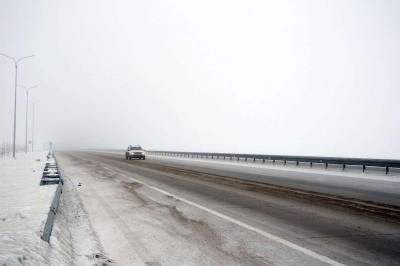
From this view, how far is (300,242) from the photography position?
4.18 m

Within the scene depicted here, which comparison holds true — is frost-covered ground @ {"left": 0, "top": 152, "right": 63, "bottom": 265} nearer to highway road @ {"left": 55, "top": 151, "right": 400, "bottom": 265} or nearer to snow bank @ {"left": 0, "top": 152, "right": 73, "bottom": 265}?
snow bank @ {"left": 0, "top": 152, "right": 73, "bottom": 265}

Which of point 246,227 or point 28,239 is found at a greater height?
point 28,239

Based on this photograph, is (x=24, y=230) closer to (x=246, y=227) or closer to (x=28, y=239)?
(x=28, y=239)

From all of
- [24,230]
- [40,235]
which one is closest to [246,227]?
[40,235]

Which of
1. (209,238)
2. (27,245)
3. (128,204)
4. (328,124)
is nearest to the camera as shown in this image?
Result: (27,245)

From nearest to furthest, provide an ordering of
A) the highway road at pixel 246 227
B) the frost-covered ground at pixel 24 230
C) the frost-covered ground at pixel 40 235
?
the frost-covered ground at pixel 24 230, the frost-covered ground at pixel 40 235, the highway road at pixel 246 227

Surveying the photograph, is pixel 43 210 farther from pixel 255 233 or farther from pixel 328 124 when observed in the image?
pixel 328 124

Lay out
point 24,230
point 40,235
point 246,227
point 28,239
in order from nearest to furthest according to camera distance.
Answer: point 28,239 < point 40,235 < point 24,230 < point 246,227

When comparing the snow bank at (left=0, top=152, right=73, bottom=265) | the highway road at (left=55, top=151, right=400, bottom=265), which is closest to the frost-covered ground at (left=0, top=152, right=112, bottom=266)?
the snow bank at (left=0, top=152, right=73, bottom=265)

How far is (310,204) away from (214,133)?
555 feet

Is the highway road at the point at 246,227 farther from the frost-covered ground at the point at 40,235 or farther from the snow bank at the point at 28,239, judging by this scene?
the snow bank at the point at 28,239

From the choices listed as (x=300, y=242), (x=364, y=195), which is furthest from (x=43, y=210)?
(x=364, y=195)

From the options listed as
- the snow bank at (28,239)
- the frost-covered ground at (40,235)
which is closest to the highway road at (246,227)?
the frost-covered ground at (40,235)

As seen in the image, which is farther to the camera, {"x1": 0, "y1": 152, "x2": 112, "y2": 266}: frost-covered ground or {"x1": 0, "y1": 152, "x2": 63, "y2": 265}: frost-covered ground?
{"x1": 0, "y1": 152, "x2": 112, "y2": 266}: frost-covered ground
